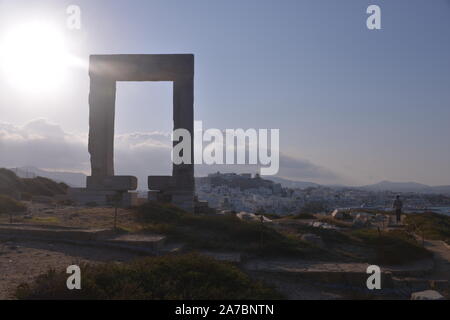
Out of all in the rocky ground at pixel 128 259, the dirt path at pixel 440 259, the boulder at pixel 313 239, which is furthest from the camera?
the boulder at pixel 313 239

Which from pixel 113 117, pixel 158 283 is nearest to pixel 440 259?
pixel 158 283

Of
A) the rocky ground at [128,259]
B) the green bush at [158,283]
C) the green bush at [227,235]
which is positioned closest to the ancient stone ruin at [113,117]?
the green bush at [227,235]

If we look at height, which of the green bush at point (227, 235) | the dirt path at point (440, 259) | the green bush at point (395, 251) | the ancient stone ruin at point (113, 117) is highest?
the ancient stone ruin at point (113, 117)

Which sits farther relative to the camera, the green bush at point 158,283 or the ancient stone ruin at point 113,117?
the ancient stone ruin at point 113,117

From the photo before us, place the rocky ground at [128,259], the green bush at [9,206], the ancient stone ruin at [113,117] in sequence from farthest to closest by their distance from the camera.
Result: the ancient stone ruin at [113,117]
the green bush at [9,206]
the rocky ground at [128,259]

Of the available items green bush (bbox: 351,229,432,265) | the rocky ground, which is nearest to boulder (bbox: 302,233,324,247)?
green bush (bbox: 351,229,432,265)

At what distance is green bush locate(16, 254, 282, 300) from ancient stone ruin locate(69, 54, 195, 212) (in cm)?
1075

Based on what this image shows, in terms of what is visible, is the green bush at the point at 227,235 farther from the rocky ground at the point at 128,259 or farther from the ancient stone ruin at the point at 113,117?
the ancient stone ruin at the point at 113,117

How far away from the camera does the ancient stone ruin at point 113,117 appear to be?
54.3 feet

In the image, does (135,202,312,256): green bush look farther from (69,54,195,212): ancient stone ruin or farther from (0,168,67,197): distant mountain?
(0,168,67,197): distant mountain

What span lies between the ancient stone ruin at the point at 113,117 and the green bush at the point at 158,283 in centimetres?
1075

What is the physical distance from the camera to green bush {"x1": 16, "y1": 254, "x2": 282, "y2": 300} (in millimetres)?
4395

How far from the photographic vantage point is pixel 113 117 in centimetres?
1756

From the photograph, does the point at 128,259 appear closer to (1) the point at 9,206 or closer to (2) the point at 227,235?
(2) the point at 227,235
